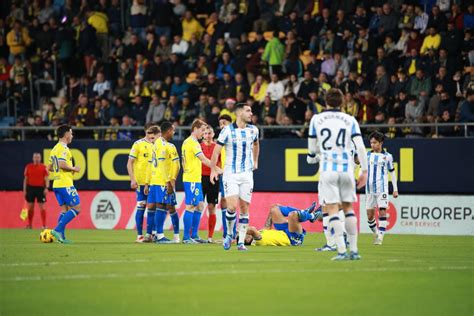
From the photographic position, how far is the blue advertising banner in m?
24.6

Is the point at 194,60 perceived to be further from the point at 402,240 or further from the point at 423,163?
the point at 402,240

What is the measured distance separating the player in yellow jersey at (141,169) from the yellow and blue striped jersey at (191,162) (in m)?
1.00

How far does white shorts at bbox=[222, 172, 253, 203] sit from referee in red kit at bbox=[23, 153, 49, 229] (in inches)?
496

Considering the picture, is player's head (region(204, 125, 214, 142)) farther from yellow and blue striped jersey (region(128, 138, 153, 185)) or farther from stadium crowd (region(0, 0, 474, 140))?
stadium crowd (region(0, 0, 474, 140))

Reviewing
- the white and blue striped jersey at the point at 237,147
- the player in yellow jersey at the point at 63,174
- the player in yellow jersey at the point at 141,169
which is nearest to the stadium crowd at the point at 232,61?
the player in yellow jersey at the point at 141,169

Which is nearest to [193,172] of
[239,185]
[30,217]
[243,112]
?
[239,185]

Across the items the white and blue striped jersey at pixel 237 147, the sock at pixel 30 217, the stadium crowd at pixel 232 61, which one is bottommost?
the sock at pixel 30 217

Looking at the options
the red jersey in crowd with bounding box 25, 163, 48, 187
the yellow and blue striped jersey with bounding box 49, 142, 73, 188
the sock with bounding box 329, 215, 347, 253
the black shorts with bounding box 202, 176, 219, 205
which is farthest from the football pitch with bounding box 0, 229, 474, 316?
the red jersey in crowd with bounding box 25, 163, 48, 187

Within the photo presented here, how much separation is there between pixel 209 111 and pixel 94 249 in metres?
10.7

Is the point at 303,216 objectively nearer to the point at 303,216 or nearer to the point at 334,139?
the point at 303,216

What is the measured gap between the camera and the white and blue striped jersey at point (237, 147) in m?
16.4

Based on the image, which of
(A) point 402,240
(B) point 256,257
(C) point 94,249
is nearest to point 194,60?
(A) point 402,240

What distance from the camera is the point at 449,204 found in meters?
24.3

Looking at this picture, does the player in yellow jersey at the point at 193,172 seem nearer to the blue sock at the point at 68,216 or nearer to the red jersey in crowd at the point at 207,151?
the red jersey in crowd at the point at 207,151
